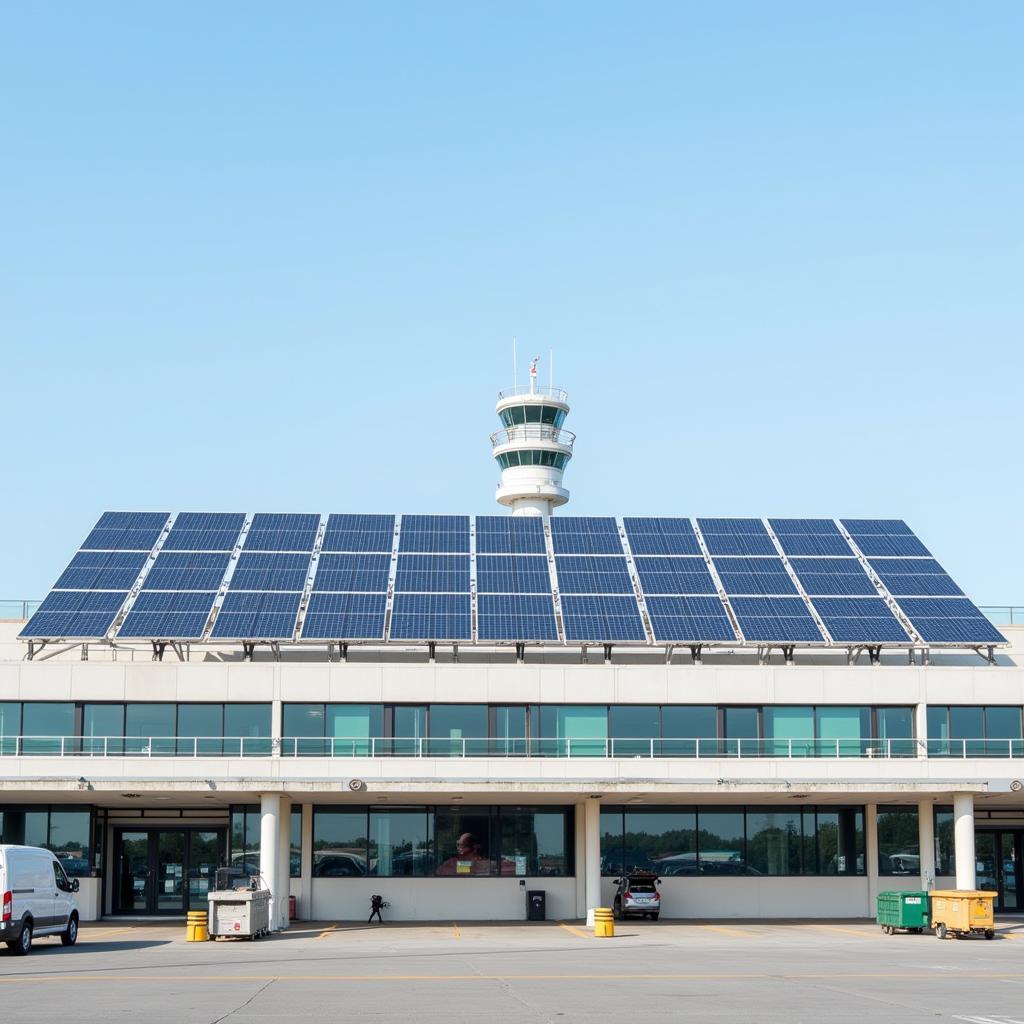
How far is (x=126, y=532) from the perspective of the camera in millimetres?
48562

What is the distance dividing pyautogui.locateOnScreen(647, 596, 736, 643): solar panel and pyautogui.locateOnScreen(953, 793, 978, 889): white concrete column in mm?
8088

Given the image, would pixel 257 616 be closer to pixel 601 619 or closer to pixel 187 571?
pixel 187 571

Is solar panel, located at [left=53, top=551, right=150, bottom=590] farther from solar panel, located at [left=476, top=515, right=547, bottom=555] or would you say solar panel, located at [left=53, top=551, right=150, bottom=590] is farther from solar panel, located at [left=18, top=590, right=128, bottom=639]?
solar panel, located at [left=476, top=515, right=547, bottom=555]

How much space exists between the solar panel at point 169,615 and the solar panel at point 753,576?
1642cm

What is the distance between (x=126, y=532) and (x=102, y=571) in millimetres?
3201

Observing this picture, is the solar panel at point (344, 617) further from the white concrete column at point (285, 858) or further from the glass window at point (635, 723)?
the glass window at point (635, 723)

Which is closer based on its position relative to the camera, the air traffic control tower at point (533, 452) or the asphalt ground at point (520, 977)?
the asphalt ground at point (520, 977)

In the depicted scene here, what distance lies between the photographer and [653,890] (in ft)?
140

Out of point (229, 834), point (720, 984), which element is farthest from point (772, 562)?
Answer: point (720, 984)

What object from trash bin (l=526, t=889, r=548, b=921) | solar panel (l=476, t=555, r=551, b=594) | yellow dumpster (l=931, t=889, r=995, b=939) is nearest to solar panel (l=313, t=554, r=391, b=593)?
solar panel (l=476, t=555, r=551, b=594)

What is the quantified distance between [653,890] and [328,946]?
40.8 feet

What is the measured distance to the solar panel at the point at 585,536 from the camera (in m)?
48.5

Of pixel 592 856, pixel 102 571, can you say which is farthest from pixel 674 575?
pixel 102 571

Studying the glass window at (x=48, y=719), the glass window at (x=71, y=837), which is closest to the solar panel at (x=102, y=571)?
the glass window at (x=48, y=719)
